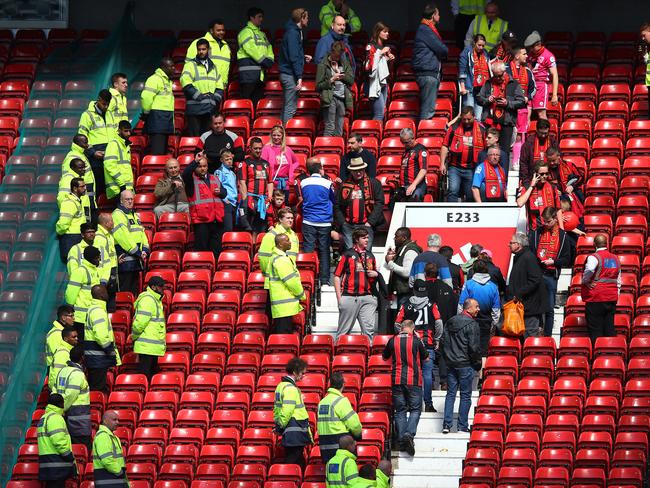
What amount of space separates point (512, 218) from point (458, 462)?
3.56 metres

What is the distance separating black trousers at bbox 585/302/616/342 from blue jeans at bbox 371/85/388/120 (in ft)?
16.1

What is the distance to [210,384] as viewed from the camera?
23656 millimetres

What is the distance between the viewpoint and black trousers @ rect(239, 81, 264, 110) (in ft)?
91.1

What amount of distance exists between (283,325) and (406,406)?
2146 mm

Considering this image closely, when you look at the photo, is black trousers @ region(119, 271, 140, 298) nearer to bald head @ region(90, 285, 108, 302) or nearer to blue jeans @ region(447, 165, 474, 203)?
bald head @ region(90, 285, 108, 302)

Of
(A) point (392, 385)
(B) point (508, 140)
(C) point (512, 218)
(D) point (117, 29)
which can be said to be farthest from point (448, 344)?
(D) point (117, 29)

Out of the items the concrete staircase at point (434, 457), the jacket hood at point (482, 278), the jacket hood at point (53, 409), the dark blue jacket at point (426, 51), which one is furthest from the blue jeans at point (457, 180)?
the jacket hood at point (53, 409)

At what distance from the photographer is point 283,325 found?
78.8 ft

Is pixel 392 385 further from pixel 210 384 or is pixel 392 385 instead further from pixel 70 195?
pixel 70 195

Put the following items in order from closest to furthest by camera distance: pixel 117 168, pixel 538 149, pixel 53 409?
pixel 53 409 < pixel 538 149 < pixel 117 168

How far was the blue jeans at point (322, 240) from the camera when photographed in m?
24.9

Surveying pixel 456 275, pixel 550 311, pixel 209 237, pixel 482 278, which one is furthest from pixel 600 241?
pixel 209 237

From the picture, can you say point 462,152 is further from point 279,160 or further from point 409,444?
point 409,444

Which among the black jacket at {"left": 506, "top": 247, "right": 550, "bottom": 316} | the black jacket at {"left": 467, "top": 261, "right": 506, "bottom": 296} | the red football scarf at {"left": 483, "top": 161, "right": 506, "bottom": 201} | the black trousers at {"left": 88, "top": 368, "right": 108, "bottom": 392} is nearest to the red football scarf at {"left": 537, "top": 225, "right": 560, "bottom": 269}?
the black jacket at {"left": 506, "top": 247, "right": 550, "bottom": 316}
